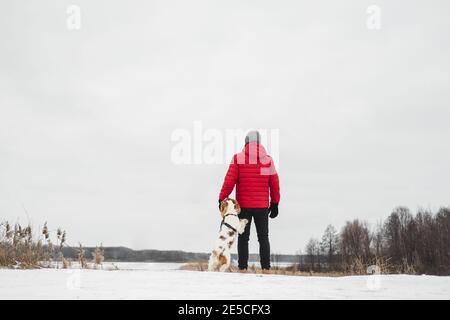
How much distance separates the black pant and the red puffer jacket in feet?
0.37

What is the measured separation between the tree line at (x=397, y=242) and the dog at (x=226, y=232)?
2100 inches

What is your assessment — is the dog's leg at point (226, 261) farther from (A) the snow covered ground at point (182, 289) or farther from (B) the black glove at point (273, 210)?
(A) the snow covered ground at point (182, 289)

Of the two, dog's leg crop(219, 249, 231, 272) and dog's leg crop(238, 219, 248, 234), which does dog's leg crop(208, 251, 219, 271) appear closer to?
dog's leg crop(219, 249, 231, 272)

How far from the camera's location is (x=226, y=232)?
6.87 meters

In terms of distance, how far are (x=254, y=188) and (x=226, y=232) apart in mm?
1051

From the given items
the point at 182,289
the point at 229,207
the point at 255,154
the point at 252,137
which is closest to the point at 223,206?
the point at 229,207

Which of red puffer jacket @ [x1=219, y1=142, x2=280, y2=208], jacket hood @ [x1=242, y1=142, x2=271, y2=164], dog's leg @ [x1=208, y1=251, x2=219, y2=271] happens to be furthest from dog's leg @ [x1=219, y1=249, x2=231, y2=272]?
jacket hood @ [x1=242, y1=142, x2=271, y2=164]

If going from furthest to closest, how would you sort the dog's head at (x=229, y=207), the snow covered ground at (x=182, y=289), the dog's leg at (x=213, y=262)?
the dog's head at (x=229, y=207) < the dog's leg at (x=213, y=262) < the snow covered ground at (x=182, y=289)

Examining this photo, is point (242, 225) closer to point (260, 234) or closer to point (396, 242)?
point (260, 234)

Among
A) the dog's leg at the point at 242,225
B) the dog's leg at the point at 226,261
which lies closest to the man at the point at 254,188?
the dog's leg at the point at 242,225

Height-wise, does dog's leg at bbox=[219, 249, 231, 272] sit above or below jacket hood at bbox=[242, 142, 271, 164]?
below

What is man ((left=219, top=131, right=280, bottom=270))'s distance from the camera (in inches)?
286

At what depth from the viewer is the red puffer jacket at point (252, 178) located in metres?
7.32

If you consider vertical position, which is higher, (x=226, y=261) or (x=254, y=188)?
(x=254, y=188)
